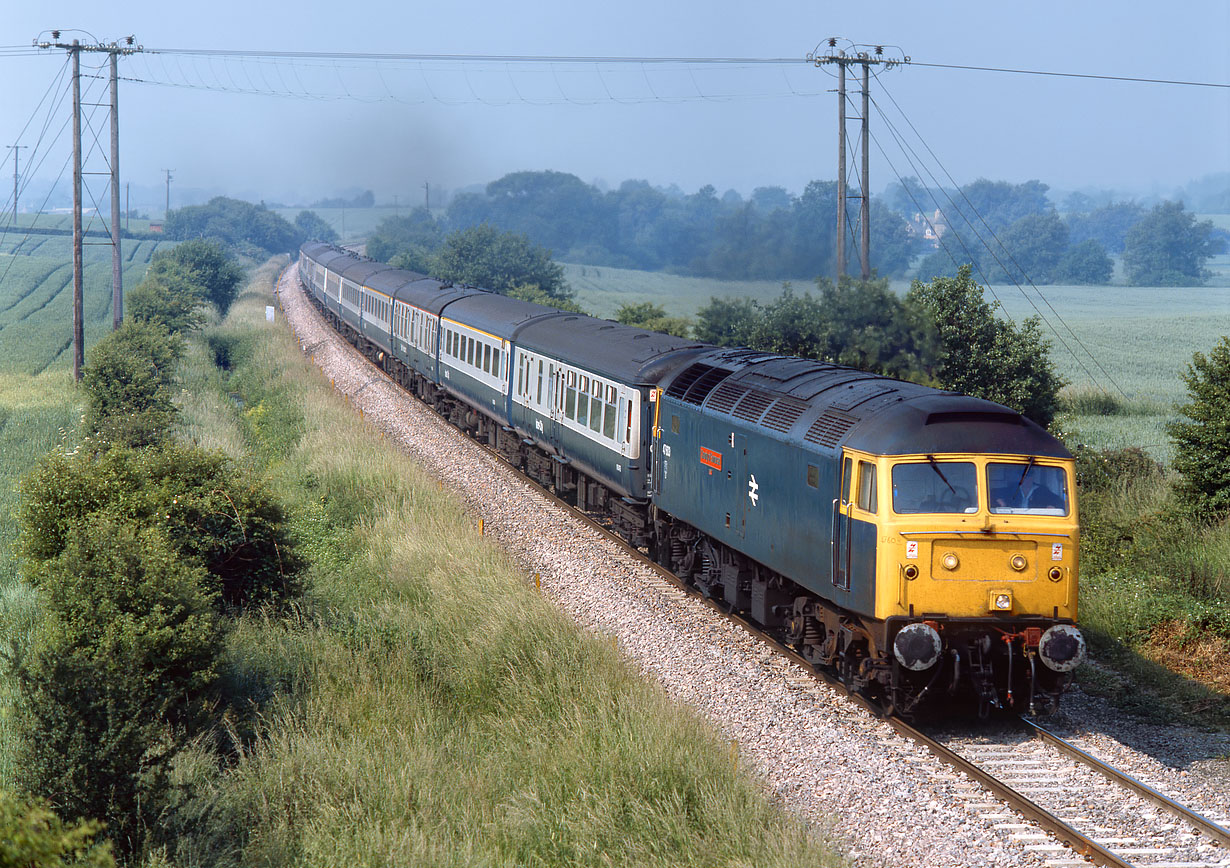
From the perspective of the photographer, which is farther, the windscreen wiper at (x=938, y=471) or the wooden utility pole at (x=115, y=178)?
the wooden utility pole at (x=115, y=178)

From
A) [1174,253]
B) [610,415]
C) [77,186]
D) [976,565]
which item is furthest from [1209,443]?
[1174,253]

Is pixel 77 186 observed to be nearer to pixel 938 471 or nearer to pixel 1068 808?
pixel 938 471

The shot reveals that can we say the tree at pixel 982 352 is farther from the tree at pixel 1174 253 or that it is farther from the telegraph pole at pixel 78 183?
the tree at pixel 1174 253

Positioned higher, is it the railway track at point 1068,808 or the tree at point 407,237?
the tree at point 407,237

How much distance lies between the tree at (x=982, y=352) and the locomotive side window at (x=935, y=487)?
14.1m

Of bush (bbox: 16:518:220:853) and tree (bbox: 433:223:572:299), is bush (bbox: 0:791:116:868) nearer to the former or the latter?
bush (bbox: 16:518:220:853)

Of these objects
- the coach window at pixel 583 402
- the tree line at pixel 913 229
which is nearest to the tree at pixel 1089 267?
the tree line at pixel 913 229

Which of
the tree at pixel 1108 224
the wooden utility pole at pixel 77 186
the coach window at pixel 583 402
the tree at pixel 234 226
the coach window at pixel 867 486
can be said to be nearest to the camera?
the coach window at pixel 867 486

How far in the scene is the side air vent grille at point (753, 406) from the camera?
42.4 feet

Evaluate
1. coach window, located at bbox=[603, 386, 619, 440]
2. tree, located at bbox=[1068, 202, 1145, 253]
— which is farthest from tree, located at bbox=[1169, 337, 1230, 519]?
tree, located at bbox=[1068, 202, 1145, 253]

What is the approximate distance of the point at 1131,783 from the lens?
9.38 meters

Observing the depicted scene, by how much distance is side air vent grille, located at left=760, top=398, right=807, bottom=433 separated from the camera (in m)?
12.2

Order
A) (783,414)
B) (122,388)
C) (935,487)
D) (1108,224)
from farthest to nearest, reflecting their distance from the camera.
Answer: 1. (1108,224)
2. (122,388)
3. (783,414)
4. (935,487)

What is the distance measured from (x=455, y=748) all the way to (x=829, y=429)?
4.76 metres
